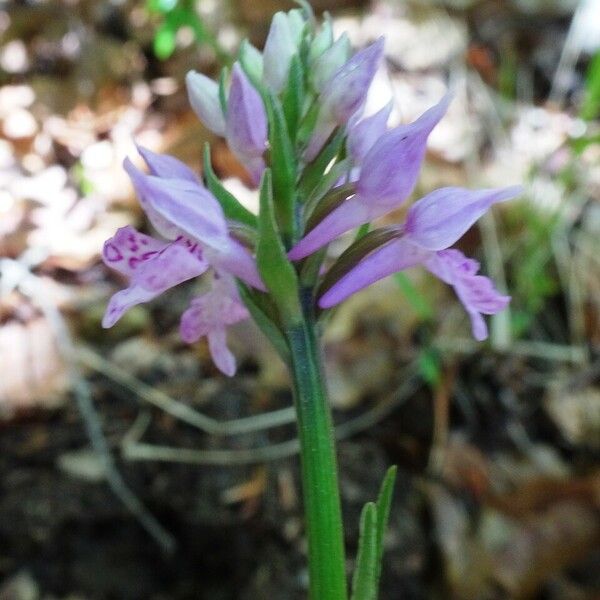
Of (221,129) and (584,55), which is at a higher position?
(221,129)

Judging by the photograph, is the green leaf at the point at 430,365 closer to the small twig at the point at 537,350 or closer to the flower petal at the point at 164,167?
the small twig at the point at 537,350

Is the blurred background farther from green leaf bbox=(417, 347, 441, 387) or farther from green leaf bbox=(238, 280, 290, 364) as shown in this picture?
green leaf bbox=(238, 280, 290, 364)

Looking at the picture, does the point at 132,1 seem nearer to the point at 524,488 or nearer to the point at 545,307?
the point at 545,307

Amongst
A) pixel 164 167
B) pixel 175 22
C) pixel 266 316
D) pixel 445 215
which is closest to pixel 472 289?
pixel 445 215

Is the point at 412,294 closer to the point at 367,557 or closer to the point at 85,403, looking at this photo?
the point at 85,403

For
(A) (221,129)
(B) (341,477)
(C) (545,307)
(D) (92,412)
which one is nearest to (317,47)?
(A) (221,129)
